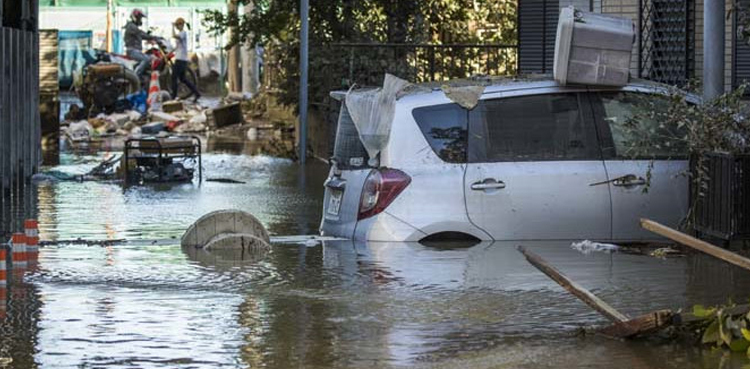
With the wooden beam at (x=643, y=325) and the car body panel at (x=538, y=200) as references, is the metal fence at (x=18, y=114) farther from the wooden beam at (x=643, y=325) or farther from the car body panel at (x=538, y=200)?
the wooden beam at (x=643, y=325)

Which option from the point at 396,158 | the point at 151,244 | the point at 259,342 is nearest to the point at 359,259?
the point at 396,158

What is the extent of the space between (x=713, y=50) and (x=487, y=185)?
2.67m

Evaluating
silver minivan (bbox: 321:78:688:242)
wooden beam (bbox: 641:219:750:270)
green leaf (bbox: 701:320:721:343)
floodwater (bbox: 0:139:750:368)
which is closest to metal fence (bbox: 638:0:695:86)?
silver minivan (bbox: 321:78:688:242)

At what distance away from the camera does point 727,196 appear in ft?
38.7

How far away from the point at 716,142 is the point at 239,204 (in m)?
6.33

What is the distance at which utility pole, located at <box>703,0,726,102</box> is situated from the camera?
13.4m

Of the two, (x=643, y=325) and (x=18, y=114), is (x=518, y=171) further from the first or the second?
(x=18, y=114)

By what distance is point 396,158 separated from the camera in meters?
12.1

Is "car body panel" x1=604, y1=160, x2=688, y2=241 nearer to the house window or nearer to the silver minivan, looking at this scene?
the silver minivan

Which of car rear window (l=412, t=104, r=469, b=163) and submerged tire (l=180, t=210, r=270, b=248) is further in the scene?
submerged tire (l=180, t=210, r=270, b=248)

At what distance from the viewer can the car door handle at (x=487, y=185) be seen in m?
12.0

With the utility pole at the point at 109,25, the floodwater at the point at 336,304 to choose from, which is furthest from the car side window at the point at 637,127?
the utility pole at the point at 109,25

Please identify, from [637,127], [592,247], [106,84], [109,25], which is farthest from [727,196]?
[109,25]

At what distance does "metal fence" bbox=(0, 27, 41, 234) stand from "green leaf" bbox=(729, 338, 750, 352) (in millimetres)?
9624
